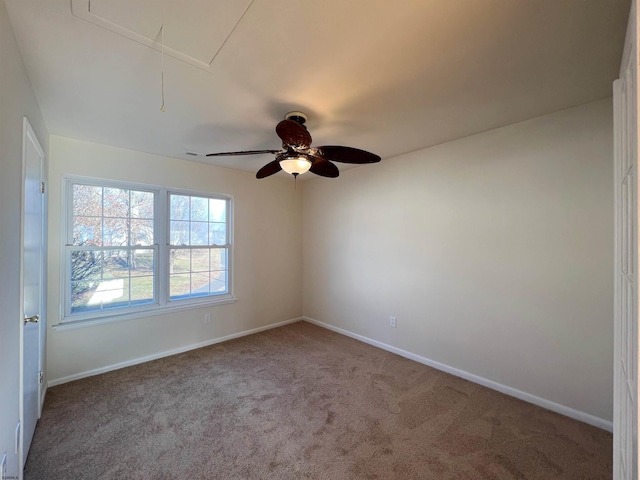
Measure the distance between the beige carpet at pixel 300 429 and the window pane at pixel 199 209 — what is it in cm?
187

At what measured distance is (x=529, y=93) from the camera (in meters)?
1.91

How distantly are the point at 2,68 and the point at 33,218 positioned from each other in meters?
1.12

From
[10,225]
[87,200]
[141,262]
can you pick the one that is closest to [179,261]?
[141,262]

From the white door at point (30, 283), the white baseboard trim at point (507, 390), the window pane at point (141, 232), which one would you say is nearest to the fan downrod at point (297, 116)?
the white door at point (30, 283)

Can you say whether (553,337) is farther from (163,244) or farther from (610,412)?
(163,244)

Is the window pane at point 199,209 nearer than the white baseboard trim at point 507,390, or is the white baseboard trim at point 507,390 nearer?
the white baseboard trim at point 507,390

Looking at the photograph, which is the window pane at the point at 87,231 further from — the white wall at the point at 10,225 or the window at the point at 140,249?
the white wall at the point at 10,225

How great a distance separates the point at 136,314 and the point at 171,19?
3007 millimetres

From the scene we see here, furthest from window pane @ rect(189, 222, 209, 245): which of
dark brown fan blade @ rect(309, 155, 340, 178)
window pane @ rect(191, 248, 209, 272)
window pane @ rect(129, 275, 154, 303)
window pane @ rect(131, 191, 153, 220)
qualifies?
dark brown fan blade @ rect(309, 155, 340, 178)

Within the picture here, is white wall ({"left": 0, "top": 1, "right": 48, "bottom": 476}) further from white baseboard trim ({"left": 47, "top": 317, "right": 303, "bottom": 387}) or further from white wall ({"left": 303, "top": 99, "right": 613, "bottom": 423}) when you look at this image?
white wall ({"left": 303, "top": 99, "right": 613, "bottom": 423})

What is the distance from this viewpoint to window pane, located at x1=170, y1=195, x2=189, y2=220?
3.42 metres

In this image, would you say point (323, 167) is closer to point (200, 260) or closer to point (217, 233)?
point (217, 233)

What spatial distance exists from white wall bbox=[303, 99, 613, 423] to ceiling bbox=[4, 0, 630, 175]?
1.26ft

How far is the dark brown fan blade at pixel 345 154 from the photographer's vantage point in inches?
79.5
